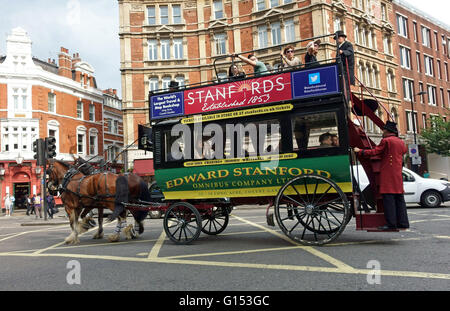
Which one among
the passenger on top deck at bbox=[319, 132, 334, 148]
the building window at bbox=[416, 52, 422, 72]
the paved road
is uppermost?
the building window at bbox=[416, 52, 422, 72]

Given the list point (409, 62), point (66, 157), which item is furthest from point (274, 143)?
point (409, 62)

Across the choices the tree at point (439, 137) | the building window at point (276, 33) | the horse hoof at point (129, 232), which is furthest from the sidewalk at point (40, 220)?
the tree at point (439, 137)

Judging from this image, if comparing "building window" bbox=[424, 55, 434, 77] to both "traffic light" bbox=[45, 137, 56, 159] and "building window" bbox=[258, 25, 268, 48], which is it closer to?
"building window" bbox=[258, 25, 268, 48]

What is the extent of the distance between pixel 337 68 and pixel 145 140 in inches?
187

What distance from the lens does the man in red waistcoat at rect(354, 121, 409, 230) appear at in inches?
246

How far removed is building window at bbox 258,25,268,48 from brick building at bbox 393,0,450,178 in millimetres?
14752

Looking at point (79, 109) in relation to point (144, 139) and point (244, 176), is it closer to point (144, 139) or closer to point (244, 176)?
point (144, 139)

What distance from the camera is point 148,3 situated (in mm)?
31078

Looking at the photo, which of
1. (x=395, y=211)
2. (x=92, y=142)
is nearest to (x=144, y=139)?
(x=395, y=211)

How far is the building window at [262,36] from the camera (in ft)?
97.7

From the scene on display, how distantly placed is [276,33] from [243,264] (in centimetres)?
2719

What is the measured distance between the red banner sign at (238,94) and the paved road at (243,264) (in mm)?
2841

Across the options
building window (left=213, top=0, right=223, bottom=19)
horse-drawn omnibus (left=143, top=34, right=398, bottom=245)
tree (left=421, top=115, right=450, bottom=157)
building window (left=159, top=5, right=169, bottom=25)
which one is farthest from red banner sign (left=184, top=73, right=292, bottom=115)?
tree (left=421, top=115, right=450, bottom=157)
